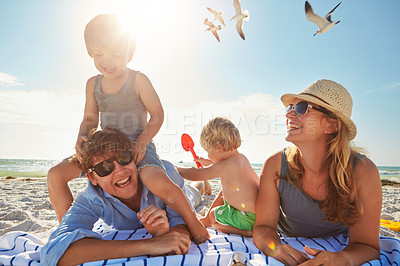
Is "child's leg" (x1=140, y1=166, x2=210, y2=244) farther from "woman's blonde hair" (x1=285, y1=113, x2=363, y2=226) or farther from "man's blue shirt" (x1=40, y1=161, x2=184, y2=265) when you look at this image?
"woman's blonde hair" (x1=285, y1=113, x2=363, y2=226)

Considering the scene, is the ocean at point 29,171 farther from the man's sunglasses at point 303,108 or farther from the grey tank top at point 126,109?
the man's sunglasses at point 303,108

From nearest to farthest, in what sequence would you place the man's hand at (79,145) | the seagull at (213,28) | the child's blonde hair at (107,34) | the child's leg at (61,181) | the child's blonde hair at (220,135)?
the man's hand at (79,145), the child's blonde hair at (107,34), the child's leg at (61,181), the child's blonde hair at (220,135), the seagull at (213,28)

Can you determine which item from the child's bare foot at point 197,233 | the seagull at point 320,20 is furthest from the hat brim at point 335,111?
the seagull at point 320,20

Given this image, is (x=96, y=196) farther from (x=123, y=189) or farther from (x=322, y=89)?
(x=322, y=89)

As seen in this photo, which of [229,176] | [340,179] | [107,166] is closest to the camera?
[340,179]

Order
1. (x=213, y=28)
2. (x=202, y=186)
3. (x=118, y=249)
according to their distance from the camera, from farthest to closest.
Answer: (x=202, y=186), (x=213, y=28), (x=118, y=249)

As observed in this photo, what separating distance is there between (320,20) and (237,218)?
7.88ft

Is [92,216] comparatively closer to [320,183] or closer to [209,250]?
[209,250]

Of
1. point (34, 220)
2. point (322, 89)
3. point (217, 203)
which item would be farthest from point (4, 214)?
point (322, 89)

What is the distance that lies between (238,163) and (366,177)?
1104mm

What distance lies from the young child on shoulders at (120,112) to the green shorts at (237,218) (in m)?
0.51

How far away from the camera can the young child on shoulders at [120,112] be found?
6.63 ft

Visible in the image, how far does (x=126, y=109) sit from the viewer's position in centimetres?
253

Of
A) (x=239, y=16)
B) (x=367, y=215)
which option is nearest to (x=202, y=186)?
(x=239, y=16)
